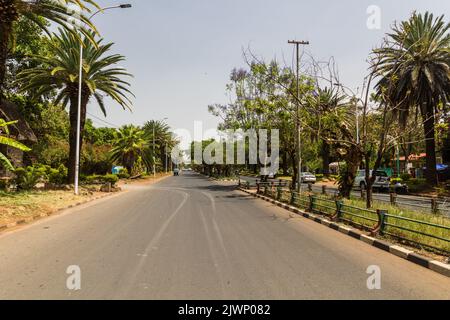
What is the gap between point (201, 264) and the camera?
22.3 ft

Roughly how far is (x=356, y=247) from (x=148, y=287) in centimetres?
520

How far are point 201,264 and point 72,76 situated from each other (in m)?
20.8

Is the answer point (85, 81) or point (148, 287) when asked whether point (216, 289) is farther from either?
point (85, 81)

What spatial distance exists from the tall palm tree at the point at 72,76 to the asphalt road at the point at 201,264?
16.4 meters

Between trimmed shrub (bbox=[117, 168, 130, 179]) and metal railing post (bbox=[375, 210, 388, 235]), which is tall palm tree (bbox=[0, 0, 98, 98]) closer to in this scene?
metal railing post (bbox=[375, 210, 388, 235])

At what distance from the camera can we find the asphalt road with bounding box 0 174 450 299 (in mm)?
5270

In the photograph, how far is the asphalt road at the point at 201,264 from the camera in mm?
5270

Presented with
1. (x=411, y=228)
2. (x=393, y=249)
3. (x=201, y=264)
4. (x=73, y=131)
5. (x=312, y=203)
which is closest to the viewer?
(x=201, y=264)

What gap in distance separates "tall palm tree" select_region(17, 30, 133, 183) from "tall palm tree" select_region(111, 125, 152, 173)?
29.4m

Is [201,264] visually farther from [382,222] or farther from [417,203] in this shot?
[417,203]

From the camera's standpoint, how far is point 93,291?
5.21 metres

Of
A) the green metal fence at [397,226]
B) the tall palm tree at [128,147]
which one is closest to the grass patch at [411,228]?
the green metal fence at [397,226]

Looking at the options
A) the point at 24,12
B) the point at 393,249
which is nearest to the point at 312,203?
the point at 393,249
